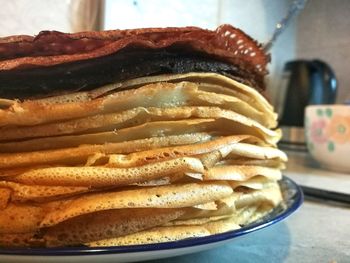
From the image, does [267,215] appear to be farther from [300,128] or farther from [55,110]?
[300,128]

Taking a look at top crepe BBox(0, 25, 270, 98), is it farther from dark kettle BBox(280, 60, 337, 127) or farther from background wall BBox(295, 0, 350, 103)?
background wall BBox(295, 0, 350, 103)

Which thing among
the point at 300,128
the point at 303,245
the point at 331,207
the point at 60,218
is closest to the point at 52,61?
the point at 60,218

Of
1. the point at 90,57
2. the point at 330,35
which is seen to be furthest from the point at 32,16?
the point at 330,35

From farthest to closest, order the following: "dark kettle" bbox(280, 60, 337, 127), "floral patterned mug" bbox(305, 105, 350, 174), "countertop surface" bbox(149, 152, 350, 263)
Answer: "dark kettle" bbox(280, 60, 337, 127)
"floral patterned mug" bbox(305, 105, 350, 174)
"countertop surface" bbox(149, 152, 350, 263)

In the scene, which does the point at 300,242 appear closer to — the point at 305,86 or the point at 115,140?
the point at 115,140

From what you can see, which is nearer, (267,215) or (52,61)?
A: (52,61)

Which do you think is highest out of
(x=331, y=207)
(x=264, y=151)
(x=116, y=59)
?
(x=116, y=59)

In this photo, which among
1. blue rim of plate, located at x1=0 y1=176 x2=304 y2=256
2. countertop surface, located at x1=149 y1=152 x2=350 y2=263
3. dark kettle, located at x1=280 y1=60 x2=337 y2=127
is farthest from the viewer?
dark kettle, located at x1=280 y1=60 x2=337 y2=127

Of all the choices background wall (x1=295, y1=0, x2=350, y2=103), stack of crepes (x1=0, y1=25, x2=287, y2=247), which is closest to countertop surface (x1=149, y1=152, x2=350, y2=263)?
stack of crepes (x1=0, y1=25, x2=287, y2=247)
